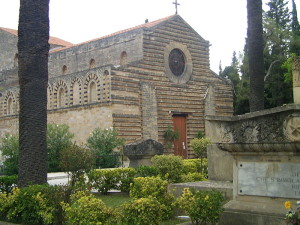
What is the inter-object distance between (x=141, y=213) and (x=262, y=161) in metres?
2.04

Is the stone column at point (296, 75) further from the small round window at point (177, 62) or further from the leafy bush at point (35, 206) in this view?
the small round window at point (177, 62)

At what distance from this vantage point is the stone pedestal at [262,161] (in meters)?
6.18

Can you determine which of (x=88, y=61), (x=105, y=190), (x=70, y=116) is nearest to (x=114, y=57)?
(x=88, y=61)

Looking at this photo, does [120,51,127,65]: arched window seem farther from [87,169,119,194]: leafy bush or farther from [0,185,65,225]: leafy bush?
[0,185,65,225]: leafy bush

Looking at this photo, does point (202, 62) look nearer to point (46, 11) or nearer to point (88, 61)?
point (88, 61)

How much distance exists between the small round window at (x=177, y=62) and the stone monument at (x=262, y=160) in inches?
1016

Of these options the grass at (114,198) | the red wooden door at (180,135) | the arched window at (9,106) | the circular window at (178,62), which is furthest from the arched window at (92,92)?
the grass at (114,198)

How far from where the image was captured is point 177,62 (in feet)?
108

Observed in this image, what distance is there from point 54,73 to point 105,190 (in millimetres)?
25284

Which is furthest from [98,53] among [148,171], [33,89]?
[33,89]

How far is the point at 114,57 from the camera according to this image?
106ft

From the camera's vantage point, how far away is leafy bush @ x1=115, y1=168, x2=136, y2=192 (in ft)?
42.7

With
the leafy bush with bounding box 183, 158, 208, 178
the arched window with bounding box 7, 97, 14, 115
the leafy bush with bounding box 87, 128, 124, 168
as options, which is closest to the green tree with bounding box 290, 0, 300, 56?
the leafy bush with bounding box 87, 128, 124, 168

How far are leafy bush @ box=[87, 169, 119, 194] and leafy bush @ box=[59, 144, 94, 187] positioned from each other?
1.07ft
